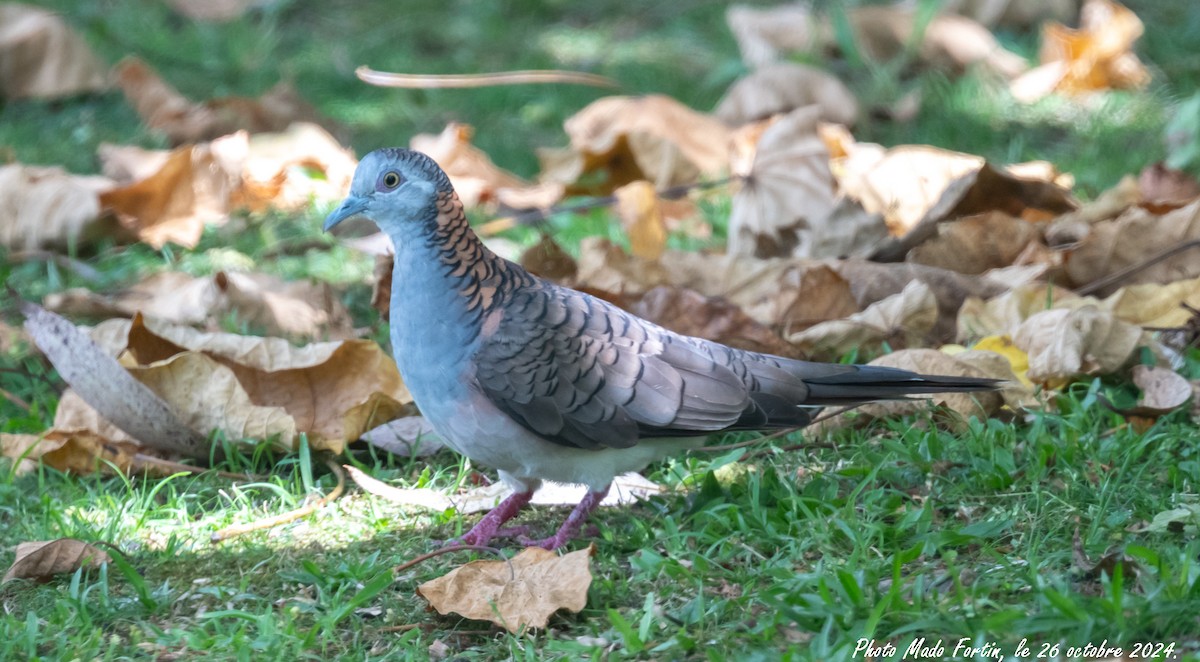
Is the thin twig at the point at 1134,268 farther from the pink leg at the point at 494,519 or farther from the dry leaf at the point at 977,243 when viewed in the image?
the pink leg at the point at 494,519

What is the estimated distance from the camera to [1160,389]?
3.35 m

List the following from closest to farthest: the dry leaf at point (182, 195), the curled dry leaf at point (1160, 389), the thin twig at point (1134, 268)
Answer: the curled dry leaf at point (1160, 389), the thin twig at point (1134, 268), the dry leaf at point (182, 195)

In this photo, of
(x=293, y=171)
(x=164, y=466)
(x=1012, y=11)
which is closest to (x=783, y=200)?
(x=293, y=171)

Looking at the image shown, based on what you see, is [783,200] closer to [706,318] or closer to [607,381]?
[706,318]

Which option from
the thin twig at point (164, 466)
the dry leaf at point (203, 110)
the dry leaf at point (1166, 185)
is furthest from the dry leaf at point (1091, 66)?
the thin twig at point (164, 466)

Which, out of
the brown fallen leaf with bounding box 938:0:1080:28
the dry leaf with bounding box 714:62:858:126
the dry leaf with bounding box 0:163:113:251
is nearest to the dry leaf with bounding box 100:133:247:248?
the dry leaf with bounding box 0:163:113:251

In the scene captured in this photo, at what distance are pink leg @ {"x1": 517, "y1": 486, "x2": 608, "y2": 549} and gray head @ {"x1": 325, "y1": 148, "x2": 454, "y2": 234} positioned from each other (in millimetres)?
775

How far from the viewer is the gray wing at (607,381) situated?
9.67ft

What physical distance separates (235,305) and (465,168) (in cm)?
143

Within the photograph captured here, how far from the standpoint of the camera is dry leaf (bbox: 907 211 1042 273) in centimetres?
420

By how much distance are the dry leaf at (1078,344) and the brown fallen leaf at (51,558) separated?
2408 millimetres

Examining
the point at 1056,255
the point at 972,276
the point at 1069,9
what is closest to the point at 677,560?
the point at 972,276

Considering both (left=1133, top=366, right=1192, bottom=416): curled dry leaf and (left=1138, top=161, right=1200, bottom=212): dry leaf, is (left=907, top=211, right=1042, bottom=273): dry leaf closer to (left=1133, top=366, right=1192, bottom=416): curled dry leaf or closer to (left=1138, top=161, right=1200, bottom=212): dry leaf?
(left=1138, top=161, right=1200, bottom=212): dry leaf

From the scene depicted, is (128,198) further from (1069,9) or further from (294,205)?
(1069,9)
